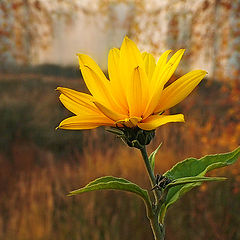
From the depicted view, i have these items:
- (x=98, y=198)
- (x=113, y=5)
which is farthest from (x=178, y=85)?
(x=113, y=5)

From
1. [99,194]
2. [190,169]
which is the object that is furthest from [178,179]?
[99,194]

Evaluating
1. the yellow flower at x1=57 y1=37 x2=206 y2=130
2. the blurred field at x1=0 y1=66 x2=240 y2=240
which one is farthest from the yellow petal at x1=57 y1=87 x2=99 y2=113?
the blurred field at x1=0 y1=66 x2=240 y2=240

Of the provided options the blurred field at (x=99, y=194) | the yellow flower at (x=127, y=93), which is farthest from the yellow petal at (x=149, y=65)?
the blurred field at (x=99, y=194)

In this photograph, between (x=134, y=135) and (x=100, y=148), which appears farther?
(x=100, y=148)

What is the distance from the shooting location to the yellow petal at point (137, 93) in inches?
13.5

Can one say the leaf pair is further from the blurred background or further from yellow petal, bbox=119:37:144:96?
the blurred background

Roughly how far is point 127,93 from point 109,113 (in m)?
0.03

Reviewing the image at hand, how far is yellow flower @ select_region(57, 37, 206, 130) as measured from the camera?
13.5 inches

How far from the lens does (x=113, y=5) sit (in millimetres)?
7605

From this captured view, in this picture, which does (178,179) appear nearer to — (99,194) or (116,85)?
(116,85)

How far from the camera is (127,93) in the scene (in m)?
0.34

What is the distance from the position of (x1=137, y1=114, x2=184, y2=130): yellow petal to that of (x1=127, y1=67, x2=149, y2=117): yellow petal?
0.05 ft

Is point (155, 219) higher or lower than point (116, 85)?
lower

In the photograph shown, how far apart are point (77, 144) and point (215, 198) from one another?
191 centimetres
